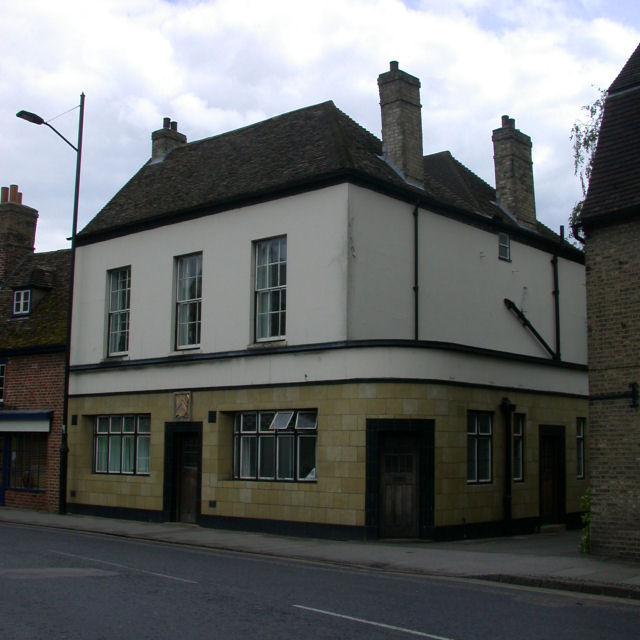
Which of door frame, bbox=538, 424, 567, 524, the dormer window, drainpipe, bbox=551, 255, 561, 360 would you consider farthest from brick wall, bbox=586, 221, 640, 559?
the dormer window

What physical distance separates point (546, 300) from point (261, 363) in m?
9.88

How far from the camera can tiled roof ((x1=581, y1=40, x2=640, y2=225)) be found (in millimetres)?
14977

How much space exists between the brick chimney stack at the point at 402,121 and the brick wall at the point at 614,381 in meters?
7.59

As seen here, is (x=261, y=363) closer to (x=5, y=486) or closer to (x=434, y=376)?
(x=434, y=376)

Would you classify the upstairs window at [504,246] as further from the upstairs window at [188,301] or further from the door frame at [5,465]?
the door frame at [5,465]

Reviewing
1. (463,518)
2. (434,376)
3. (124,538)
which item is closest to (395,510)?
(463,518)

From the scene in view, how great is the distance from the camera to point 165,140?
27938 mm

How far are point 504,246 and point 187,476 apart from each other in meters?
10.8

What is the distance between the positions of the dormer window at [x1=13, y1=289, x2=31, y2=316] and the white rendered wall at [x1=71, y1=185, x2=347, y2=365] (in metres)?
4.02

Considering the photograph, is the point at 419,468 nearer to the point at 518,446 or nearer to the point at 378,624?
the point at 518,446

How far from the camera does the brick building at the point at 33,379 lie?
25969mm

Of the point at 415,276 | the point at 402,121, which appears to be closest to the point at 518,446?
the point at 415,276

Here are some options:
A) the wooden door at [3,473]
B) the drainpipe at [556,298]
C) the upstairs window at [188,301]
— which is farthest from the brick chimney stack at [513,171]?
the wooden door at [3,473]

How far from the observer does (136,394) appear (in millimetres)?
23531
